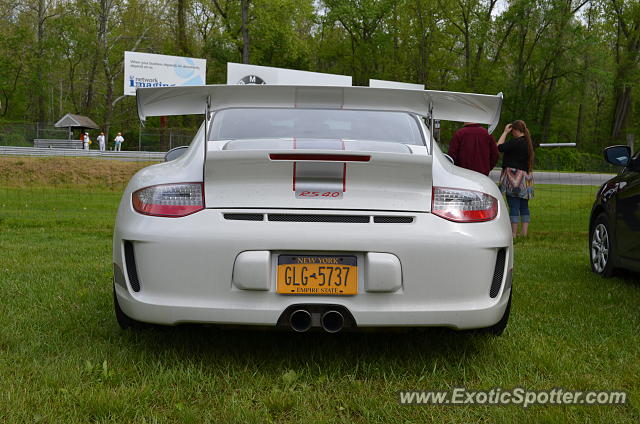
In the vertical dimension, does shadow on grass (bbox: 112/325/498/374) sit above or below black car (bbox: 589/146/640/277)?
below

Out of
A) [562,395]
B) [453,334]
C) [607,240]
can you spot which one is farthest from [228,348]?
[607,240]

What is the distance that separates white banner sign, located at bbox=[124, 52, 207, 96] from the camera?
37250 millimetres

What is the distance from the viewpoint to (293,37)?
51438 millimetres

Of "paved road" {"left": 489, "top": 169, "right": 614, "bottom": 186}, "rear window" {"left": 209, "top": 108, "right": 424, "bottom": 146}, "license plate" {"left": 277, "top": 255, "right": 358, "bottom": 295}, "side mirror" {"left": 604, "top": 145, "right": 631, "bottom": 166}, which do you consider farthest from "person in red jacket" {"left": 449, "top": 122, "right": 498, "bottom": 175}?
"paved road" {"left": 489, "top": 169, "right": 614, "bottom": 186}

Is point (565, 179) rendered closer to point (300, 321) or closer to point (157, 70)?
point (157, 70)

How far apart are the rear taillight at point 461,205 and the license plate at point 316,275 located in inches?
19.8

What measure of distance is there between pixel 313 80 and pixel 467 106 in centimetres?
3967

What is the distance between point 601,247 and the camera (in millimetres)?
6129

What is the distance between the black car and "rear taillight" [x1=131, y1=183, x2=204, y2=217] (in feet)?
12.4

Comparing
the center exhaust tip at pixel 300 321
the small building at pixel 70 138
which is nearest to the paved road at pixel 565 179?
the center exhaust tip at pixel 300 321

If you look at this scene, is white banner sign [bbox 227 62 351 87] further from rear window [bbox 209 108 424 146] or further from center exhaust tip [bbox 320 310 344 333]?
center exhaust tip [bbox 320 310 344 333]

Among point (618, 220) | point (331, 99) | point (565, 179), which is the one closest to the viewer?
point (331, 99)

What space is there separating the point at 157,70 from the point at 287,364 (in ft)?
123
